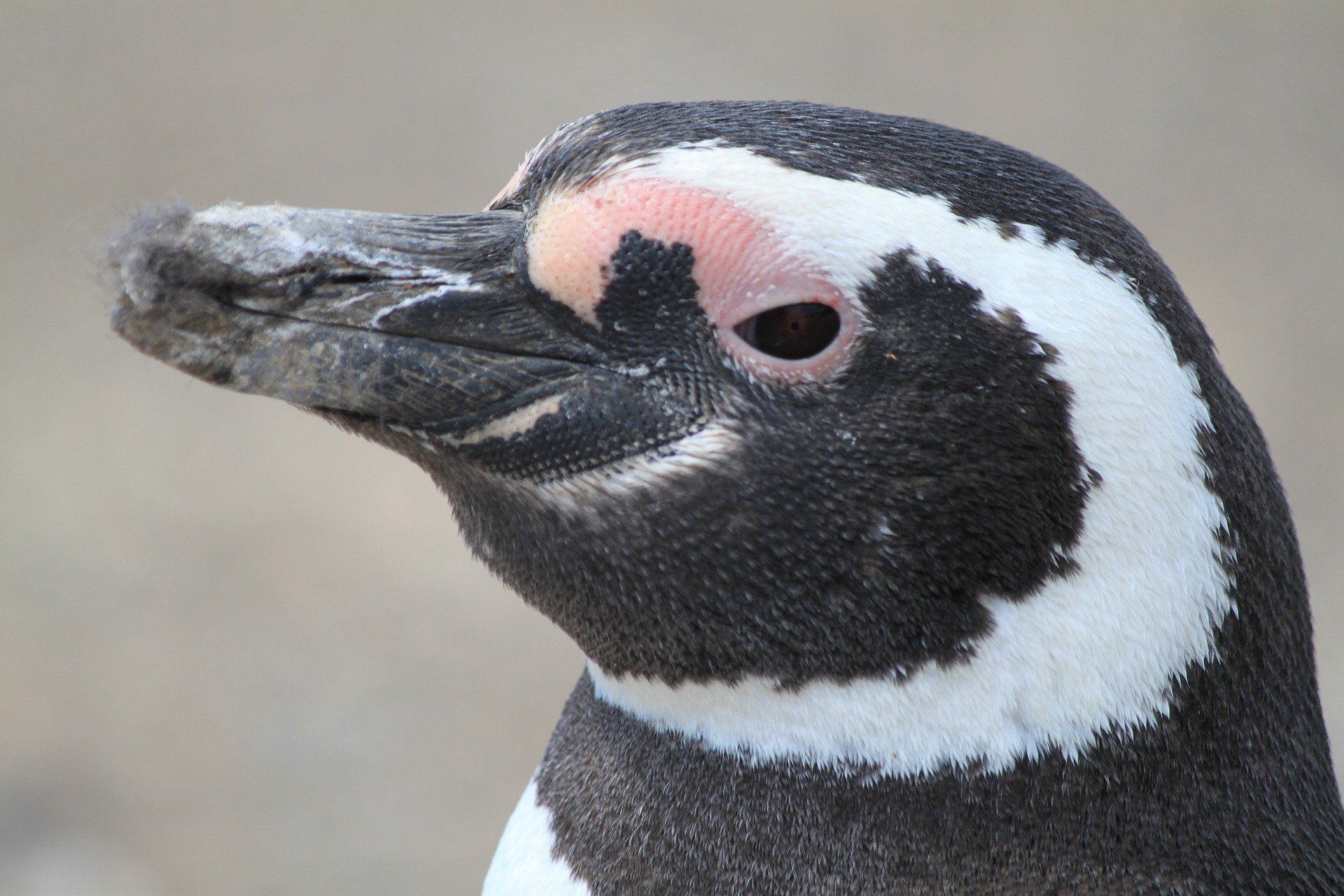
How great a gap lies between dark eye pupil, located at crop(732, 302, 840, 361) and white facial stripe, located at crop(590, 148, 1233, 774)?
4 centimetres

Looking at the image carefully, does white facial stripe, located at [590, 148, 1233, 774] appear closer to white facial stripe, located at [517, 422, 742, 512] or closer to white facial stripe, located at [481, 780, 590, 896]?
white facial stripe, located at [517, 422, 742, 512]

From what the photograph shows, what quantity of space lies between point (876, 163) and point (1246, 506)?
1.66 ft

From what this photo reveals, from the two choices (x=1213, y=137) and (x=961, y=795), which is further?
(x=1213, y=137)

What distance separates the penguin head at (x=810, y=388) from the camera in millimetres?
1234

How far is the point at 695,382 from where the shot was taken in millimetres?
1266

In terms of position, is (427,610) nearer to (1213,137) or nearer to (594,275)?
(594,275)

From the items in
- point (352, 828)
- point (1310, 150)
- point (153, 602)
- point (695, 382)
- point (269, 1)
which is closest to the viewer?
point (695, 382)

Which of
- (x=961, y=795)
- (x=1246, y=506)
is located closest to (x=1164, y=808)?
(x=961, y=795)

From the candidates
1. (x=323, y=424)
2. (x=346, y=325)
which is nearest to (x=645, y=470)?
(x=346, y=325)

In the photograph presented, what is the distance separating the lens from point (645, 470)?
1274 mm

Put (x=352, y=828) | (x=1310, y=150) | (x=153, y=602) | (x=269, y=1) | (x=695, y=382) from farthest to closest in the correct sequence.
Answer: (x=269, y=1) → (x=1310, y=150) → (x=153, y=602) → (x=352, y=828) → (x=695, y=382)

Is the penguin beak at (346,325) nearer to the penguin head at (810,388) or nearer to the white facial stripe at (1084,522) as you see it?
the penguin head at (810,388)

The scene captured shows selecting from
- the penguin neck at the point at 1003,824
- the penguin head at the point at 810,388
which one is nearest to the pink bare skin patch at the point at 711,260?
the penguin head at the point at 810,388

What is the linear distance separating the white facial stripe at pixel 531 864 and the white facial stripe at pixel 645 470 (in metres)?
0.45
